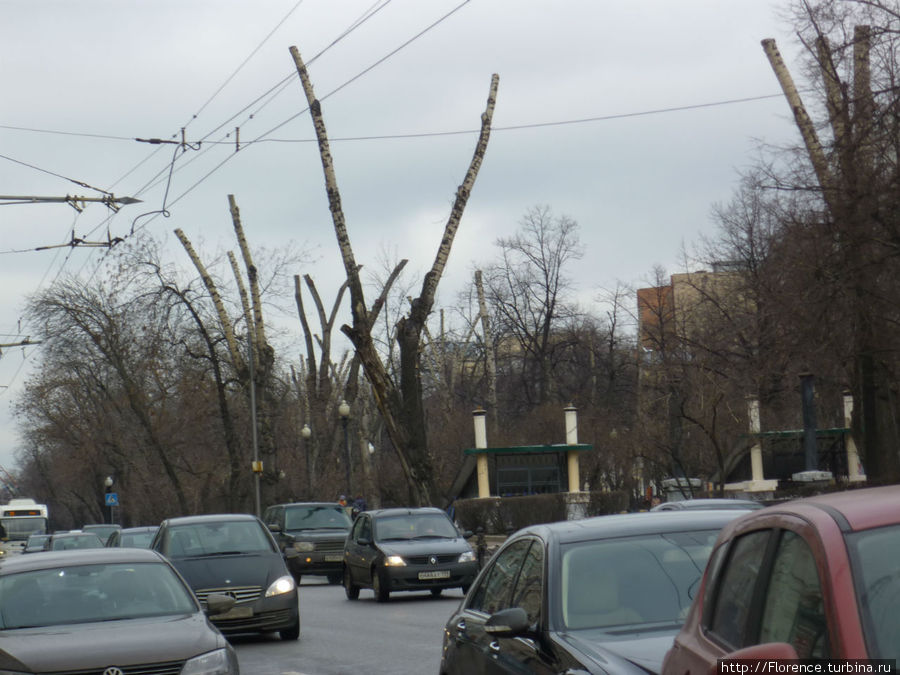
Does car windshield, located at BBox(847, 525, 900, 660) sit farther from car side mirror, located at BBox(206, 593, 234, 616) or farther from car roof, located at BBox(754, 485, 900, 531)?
car side mirror, located at BBox(206, 593, 234, 616)

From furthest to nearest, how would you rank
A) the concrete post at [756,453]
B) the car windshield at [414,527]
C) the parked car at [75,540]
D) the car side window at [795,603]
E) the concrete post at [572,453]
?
1. the concrete post at [572,453]
2. the concrete post at [756,453]
3. the parked car at [75,540]
4. the car windshield at [414,527]
5. the car side window at [795,603]

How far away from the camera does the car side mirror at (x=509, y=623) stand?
5.90 metres

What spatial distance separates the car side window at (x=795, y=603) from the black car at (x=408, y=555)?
17729mm

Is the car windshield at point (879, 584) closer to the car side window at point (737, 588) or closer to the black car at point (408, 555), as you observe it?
the car side window at point (737, 588)

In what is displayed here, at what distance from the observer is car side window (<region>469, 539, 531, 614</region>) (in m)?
6.86

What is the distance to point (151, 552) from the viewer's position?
10508 millimetres

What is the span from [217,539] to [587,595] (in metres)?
11.1

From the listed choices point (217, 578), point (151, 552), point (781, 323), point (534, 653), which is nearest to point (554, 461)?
point (781, 323)

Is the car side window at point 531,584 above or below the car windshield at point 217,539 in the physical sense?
above

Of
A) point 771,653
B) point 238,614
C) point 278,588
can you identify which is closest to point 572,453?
point 278,588

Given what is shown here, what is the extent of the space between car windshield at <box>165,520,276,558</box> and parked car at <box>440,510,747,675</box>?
9.71m

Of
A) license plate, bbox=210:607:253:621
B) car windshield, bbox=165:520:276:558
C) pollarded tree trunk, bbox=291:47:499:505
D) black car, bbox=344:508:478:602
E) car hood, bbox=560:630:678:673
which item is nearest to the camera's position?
car hood, bbox=560:630:678:673

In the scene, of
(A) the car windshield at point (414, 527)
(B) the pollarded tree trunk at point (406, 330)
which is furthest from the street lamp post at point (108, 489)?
(A) the car windshield at point (414, 527)

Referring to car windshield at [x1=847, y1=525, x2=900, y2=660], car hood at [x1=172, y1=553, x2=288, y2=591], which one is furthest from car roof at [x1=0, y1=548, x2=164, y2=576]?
car windshield at [x1=847, y1=525, x2=900, y2=660]
